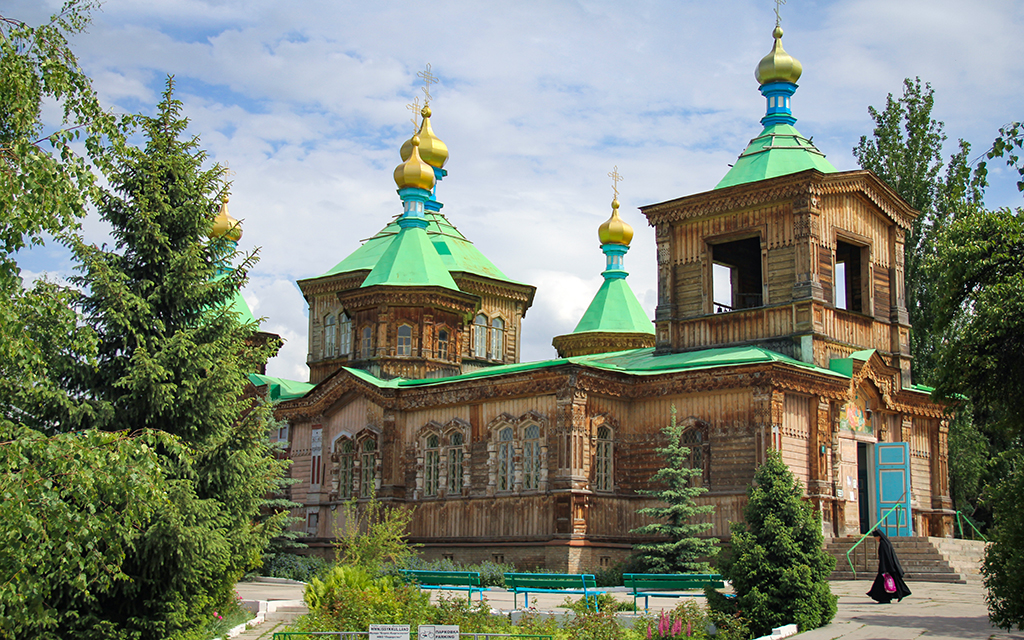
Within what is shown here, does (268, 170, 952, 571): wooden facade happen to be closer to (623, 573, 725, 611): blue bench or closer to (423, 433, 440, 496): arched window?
(423, 433, 440, 496): arched window

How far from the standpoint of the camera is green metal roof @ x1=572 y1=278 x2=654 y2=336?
110 ft

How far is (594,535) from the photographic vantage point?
21.2m

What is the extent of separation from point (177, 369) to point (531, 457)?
1056 centimetres

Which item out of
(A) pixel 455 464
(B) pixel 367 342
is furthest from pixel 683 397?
(B) pixel 367 342

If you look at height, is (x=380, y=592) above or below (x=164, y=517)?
below

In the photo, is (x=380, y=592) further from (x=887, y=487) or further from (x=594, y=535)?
(x=887, y=487)

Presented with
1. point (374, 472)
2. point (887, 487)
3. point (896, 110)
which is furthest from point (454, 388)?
point (896, 110)

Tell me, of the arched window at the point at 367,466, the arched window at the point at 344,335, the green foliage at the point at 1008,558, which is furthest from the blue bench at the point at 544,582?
the arched window at the point at 344,335

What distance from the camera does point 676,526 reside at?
19.7 meters

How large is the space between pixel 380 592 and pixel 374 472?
12.1 m

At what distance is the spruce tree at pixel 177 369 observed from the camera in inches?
470

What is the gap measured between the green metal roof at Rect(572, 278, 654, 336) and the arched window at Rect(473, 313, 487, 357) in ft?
11.1


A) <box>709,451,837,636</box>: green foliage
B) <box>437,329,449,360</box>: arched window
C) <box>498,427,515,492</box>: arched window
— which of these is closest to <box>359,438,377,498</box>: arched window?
<box>437,329,449,360</box>: arched window

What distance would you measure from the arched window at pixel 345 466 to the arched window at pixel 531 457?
5568 mm
